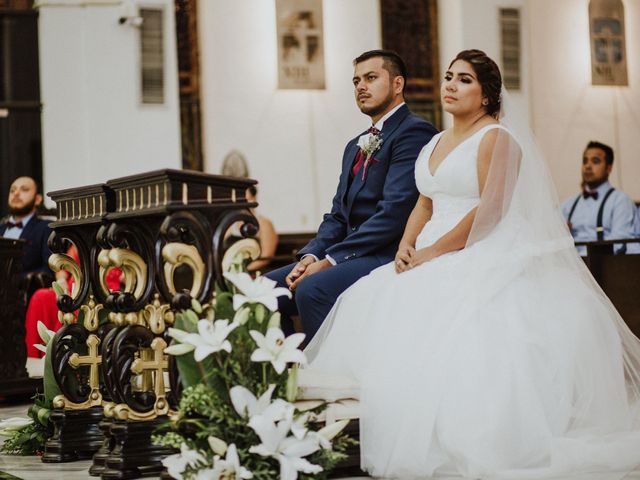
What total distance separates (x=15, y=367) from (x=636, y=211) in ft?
18.3

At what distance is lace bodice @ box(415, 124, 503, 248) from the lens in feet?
15.5

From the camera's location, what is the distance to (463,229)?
4691 millimetres

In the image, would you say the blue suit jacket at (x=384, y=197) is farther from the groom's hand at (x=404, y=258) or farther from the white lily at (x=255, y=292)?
the white lily at (x=255, y=292)

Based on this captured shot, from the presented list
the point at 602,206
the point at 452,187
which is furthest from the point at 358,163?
the point at 602,206

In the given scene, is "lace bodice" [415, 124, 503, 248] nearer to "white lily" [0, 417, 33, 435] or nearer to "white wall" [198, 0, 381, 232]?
"white lily" [0, 417, 33, 435]

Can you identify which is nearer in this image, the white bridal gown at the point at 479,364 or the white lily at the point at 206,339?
the white lily at the point at 206,339

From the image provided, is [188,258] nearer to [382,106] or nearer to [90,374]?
[90,374]

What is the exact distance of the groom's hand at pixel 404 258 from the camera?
4746mm

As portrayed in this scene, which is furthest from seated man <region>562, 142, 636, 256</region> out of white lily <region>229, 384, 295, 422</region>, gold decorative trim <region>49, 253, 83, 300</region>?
white lily <region>229, 384, 295, 422</region>

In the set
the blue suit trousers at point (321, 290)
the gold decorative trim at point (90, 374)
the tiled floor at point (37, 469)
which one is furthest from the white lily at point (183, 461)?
the gold decorative trim at point (90, 374)

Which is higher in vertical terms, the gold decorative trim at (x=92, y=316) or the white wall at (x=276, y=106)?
the white wall at (x=276, y=106)

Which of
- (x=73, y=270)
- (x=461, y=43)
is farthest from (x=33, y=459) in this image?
(x=461, y=43)

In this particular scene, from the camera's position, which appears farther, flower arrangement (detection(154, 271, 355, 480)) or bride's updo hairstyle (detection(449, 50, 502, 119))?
bride's updo hairstyle (detection(449, 50, 502, 119))

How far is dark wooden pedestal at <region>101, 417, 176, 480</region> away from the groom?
3.22 feet
